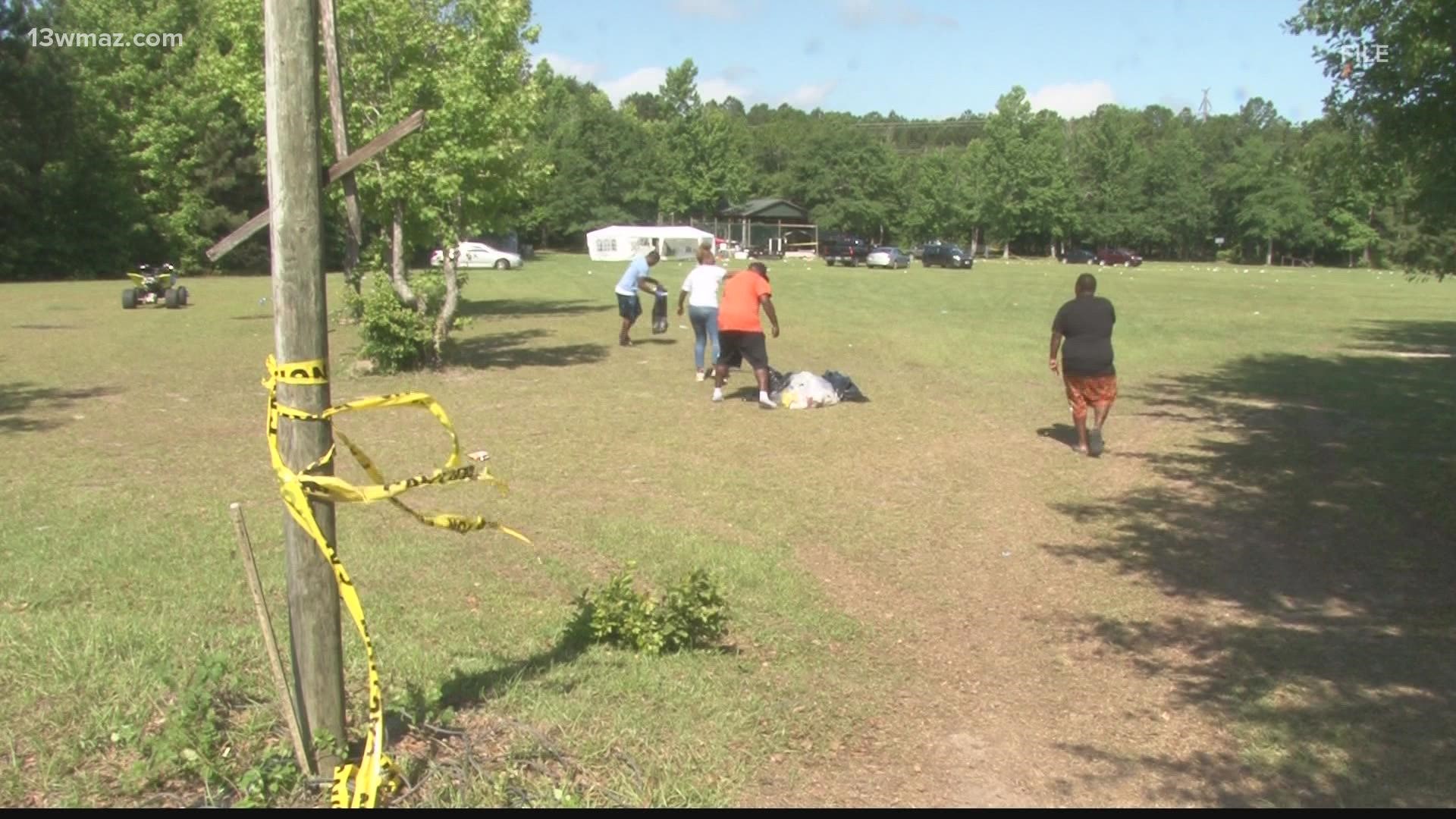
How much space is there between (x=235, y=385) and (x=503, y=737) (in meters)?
13.6

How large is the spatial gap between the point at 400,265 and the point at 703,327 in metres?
4.38

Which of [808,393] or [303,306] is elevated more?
[303,306]

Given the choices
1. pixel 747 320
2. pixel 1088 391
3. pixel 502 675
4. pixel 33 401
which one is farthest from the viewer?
Result: pixel 33 401

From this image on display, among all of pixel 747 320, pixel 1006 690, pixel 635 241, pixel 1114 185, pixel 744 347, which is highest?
pixel 1114 185

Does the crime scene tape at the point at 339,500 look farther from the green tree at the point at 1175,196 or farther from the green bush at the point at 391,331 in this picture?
the green tree at the point at 1175,196

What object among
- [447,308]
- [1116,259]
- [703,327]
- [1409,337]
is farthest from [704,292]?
[1116,259]

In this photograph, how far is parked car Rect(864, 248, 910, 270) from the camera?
227ft

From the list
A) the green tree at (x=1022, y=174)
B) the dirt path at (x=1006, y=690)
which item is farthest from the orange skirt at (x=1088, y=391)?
the green tree at (x=1022, y=174)

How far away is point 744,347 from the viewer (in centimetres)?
1450

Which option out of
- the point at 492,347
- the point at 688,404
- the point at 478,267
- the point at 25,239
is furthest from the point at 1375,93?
the point at 478,267

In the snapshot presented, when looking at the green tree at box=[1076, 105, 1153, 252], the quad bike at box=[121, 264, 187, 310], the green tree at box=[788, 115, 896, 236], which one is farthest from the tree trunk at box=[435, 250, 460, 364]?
the green tree at box=[1076, 105, 1153, 252]

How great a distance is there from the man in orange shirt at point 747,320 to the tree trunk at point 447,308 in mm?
5056

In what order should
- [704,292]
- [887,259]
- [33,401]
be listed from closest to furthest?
1. [33,401]
2. [704,292]
3. [887,259]

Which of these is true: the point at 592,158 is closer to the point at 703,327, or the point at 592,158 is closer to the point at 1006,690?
the point at 703,327
